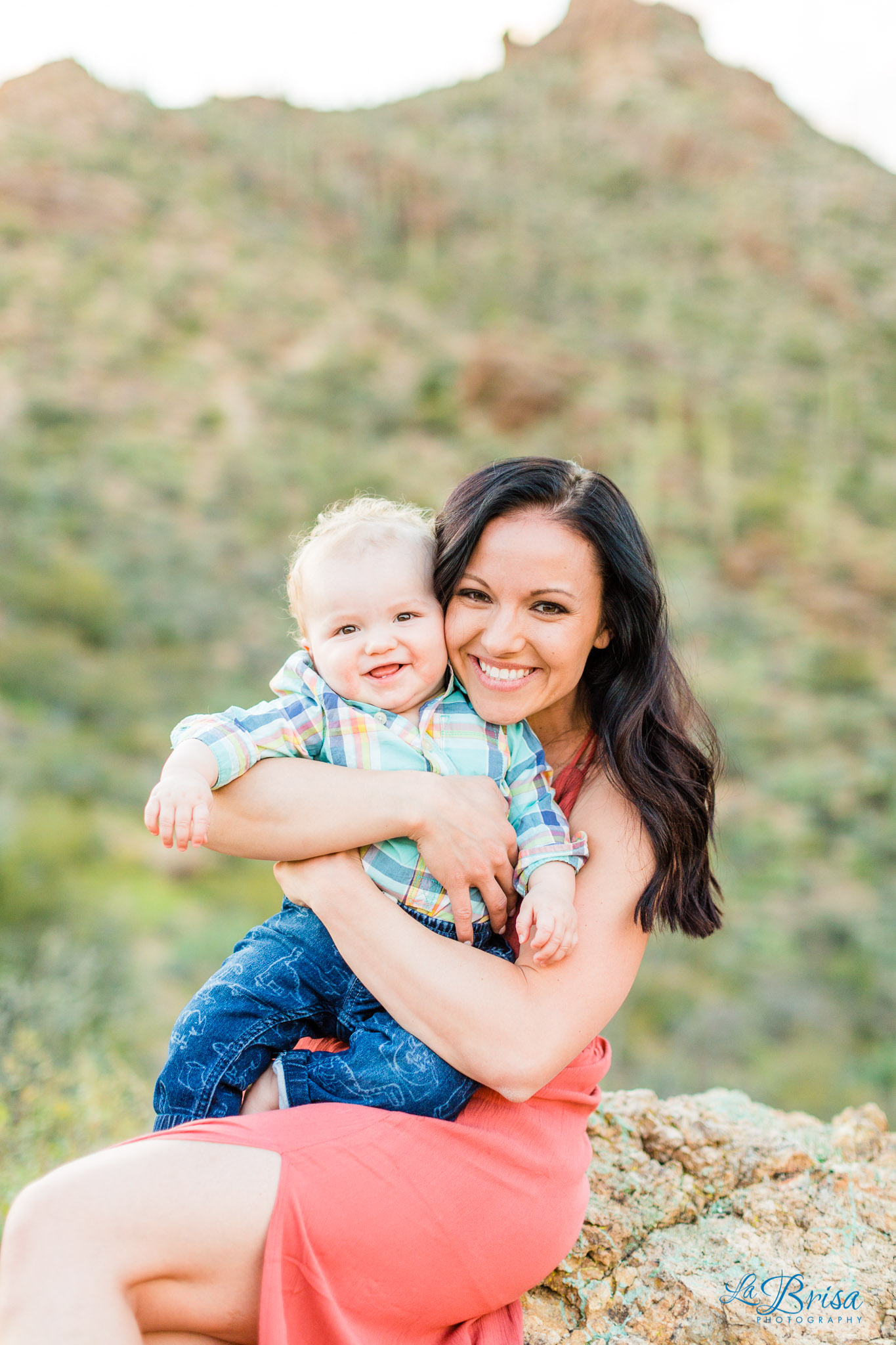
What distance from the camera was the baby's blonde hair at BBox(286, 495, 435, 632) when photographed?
7.22ft

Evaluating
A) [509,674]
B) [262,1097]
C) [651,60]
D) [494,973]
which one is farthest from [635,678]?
[651,60]

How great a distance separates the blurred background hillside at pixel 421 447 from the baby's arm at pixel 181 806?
5.04ft

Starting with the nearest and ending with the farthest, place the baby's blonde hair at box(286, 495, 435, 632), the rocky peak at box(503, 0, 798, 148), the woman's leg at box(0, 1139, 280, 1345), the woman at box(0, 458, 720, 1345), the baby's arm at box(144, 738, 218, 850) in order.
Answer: the woman's leg at box(0, 1139, 280, 1345)
the woman at box(0, 458, 720, 1345)
the baby's arm at box(144, 738, 218, 850)
the baby's blonde hair at box(286, 495, 435, 632)
the rocky peak at box(503, 0, 798, 148)

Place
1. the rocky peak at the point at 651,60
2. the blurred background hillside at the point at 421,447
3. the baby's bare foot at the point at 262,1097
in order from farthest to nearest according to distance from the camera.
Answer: the rocky peak at the point at 651,60
the blurred background hillside at the point at 421,447
the baby's bare foot at the point at 262,1097

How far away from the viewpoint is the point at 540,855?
74.9 inches

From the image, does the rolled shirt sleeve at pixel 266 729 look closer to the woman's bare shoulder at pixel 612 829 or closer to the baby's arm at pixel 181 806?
the baby's arm at pixel 181 806

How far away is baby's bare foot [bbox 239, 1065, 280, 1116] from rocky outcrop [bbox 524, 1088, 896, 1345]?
0.80 metres

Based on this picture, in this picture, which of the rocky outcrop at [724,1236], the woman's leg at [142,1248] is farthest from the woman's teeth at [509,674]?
the rocky outcrop at [724,1236]

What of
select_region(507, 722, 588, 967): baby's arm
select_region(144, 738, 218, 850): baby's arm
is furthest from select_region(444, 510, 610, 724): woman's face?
select_region(144, 738, 218, 850): baby's arm

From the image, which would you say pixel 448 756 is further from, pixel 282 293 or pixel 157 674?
pixel 282 293

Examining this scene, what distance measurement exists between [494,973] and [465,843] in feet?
0.79

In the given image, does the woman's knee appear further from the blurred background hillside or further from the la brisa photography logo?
the blurred background hillside

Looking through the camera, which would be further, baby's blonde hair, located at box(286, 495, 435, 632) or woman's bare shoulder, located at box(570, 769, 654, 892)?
baby's blonde hair, located at box(286, 495, 435, 632)

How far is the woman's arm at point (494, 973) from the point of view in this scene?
1688 millimetres
